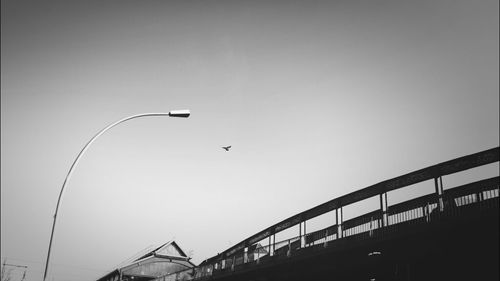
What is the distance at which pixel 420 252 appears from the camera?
15555mm

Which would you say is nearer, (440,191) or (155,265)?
(440,191)

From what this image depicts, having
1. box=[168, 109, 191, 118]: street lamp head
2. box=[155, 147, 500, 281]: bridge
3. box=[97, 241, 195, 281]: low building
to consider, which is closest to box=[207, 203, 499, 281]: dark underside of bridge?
box=[155, 147, 500, 281]: bridge

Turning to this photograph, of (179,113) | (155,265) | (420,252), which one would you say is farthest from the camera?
(155,265)

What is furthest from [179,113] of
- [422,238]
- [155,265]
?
[155,265]

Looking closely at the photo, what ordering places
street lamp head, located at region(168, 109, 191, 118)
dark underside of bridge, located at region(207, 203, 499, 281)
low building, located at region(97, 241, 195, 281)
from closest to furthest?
street lamp head, located at region(168, 109, 191, 118), dark underside of bridge, located at region(207, 203, 499, 281), low building, located at region(97, 241, 195, 281)

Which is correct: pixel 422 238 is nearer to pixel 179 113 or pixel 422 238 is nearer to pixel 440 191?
pixel 440 191

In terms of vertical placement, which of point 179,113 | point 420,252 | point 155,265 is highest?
point 179,113

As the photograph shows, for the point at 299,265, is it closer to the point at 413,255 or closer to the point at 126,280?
the point at 413,255

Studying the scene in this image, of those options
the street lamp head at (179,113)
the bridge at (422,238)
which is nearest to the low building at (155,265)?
the bridge at (422,238)

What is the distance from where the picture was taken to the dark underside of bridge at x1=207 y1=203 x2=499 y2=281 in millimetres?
13750

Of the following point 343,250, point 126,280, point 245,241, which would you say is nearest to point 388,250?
point 343,250

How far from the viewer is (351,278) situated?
19484 mm

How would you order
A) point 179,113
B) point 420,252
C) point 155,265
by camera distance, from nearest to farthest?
point 179,113
point 420,252
point 155,265

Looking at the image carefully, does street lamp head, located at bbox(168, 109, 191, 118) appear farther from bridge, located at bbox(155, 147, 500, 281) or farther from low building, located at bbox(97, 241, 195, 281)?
low building, located at bbox(97, 241, 195, 281)
